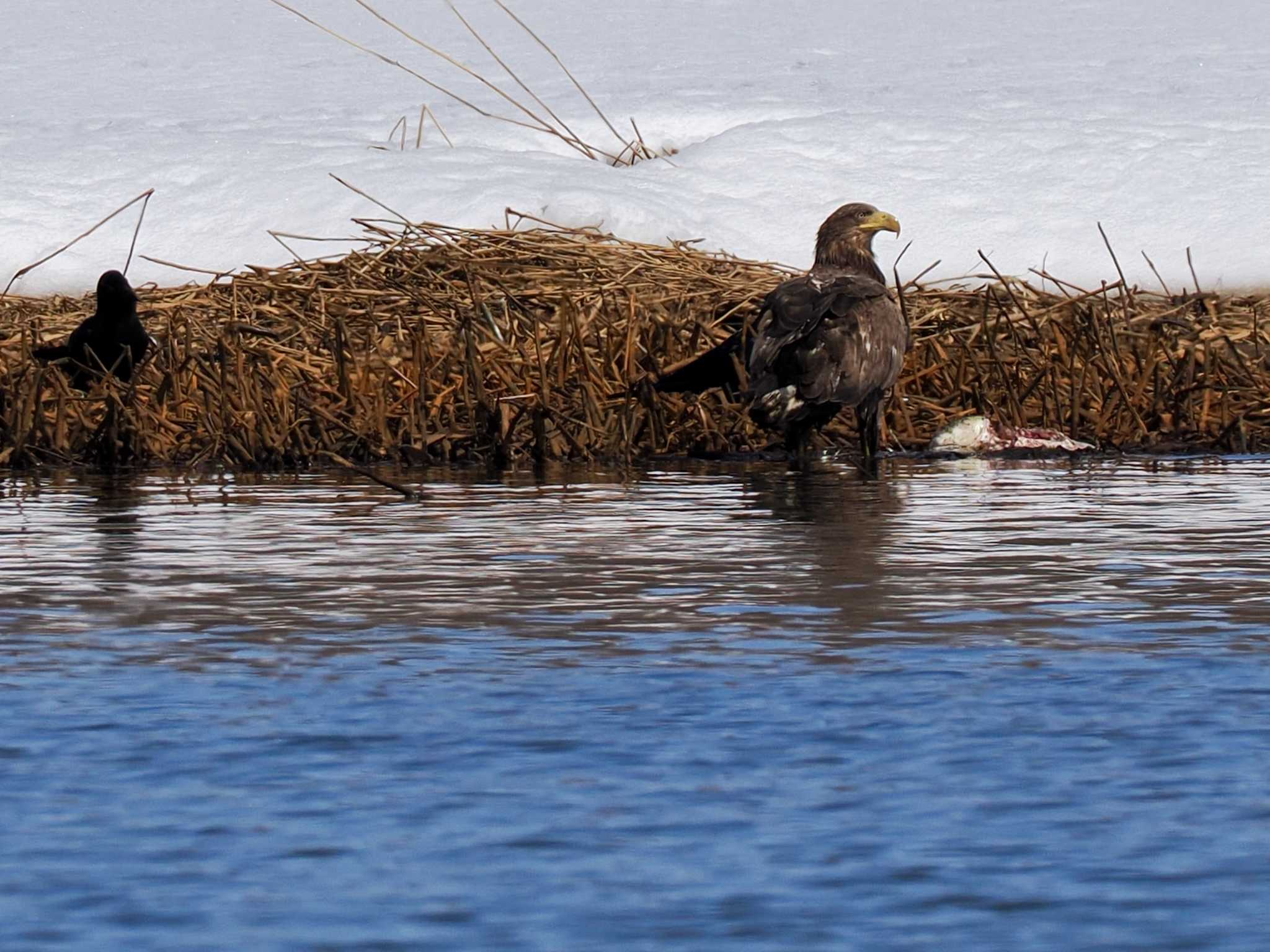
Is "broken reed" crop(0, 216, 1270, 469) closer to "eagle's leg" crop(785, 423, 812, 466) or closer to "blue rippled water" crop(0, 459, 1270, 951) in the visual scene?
"eagle's leg" crop(785, 423, 812, 466)

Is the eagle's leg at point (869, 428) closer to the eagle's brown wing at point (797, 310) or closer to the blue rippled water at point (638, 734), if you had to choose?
the eagle's brown wing at point (797, 310)

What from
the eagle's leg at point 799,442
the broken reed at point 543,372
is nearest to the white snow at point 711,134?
the broken reed at point 543,372

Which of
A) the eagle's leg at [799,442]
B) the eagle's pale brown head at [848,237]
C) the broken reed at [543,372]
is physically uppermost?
the eagle's pale brown head at [848,237]

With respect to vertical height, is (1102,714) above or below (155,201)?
below

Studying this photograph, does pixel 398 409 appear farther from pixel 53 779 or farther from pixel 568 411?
pixel 53 779

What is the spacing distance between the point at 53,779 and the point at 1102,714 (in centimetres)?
189

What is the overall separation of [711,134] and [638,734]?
16242mm

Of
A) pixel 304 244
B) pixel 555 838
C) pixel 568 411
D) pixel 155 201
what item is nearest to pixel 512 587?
pixel 555 838

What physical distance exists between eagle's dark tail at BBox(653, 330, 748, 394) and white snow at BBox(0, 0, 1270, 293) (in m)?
4.56

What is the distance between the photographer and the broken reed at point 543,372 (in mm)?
10578

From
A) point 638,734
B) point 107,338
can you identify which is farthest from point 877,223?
point 638,734

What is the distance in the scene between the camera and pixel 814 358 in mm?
10242

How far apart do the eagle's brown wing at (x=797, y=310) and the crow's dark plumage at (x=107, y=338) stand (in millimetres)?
2968

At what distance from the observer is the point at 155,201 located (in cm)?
1725
